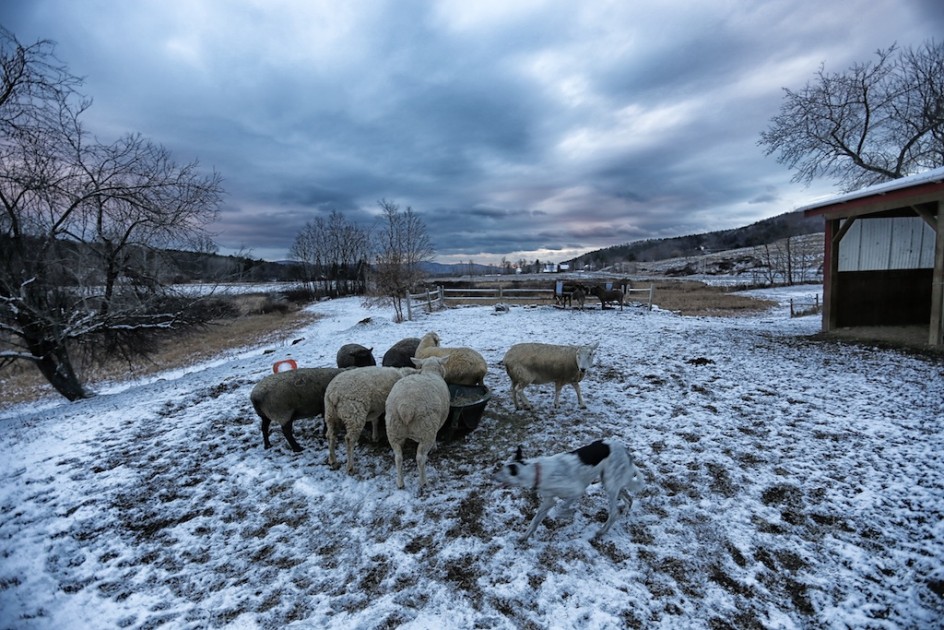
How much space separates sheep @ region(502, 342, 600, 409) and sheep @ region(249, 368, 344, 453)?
3179 millimetres

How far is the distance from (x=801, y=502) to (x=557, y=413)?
11.0ft

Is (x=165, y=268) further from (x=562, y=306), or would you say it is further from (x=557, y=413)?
(x=562, y=306)

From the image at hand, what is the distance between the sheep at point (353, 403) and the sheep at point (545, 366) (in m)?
2.36

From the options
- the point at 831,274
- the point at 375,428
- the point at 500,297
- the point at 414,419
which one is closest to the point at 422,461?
the point at 414,419

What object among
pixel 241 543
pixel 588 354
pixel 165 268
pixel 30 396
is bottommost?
pixel 30 396

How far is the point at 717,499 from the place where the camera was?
4219mm

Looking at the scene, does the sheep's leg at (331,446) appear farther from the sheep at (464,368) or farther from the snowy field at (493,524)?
the sheep at (464,368)

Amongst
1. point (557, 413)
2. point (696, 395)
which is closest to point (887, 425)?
point (696, 395)

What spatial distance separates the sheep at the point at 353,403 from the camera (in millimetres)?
4914

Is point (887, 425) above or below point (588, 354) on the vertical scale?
below

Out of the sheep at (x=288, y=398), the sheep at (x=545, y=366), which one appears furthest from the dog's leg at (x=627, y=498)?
the sheep at (x=288, y=398)

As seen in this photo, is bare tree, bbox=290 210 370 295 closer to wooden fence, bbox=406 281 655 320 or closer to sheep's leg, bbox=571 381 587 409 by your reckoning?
wooden fence, bbox=406 281 655 320

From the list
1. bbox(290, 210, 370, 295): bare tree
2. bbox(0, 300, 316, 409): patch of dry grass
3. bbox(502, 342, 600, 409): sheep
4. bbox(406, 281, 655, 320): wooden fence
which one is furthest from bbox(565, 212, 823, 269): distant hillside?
bbox(502, 342, 600, 409): sheep

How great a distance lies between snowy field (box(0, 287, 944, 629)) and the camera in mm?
3039
